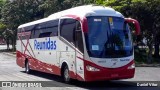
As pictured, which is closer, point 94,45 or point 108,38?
point 94,45

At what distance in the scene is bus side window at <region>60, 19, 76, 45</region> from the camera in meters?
15.3

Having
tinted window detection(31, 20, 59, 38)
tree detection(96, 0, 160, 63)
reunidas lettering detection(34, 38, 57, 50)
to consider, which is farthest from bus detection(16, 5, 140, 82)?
tree detection(96, 0, 160, 63)

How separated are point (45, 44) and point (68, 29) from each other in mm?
3428

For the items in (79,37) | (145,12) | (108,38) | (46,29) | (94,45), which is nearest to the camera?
(94,45)

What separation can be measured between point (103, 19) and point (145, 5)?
15704 millimetres

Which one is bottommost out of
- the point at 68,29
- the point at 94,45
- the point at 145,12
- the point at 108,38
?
the point at 94,45

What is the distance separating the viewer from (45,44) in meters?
18.9

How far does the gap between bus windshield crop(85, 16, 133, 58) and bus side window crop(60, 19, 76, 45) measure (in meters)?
1.08

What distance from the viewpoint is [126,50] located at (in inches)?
581

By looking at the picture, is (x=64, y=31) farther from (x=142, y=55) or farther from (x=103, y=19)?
(x=142, y=55)

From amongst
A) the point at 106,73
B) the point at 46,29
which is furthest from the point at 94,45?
the point at 46,29

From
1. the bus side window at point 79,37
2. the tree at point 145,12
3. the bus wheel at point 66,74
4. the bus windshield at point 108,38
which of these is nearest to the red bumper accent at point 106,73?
the bus windshield at point 108,38

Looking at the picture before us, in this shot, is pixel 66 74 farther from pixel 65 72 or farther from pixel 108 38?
pixel 108 38

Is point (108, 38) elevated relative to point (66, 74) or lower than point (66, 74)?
elevated
